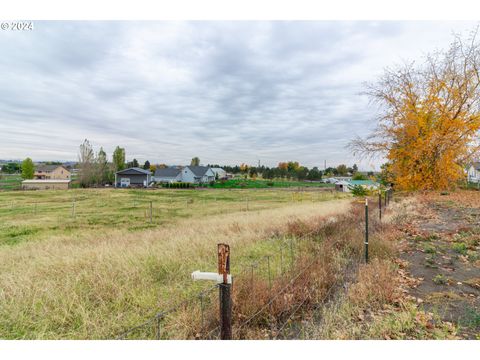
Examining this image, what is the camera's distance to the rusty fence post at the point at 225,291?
1458 millimetres

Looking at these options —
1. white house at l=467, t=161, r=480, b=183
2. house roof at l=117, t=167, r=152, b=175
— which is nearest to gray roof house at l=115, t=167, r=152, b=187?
house roof at l=117, t=167, r=152, b=175

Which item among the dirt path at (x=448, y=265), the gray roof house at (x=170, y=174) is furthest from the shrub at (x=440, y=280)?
the gray roof house at (x=170, y=174)

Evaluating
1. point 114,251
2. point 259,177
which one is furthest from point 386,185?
point 259,177

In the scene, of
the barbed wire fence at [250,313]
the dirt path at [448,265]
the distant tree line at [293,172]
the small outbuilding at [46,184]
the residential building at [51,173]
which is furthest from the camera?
the distant tree line at [293,172]

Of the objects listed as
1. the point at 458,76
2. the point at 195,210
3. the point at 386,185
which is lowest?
the point at 195,210

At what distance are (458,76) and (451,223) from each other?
7424 mm

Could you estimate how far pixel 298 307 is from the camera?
2666mm

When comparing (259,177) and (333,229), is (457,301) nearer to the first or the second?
(333,229)

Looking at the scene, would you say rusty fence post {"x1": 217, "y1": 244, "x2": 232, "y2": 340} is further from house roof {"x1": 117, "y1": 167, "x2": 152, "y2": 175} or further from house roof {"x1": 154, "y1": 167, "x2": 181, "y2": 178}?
house roof {"x1": 154, "y1": 167, "x2": 181, "y2": 178}

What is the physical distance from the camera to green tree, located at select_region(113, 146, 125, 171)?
40.5 ft

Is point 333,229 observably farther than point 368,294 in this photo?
Yes

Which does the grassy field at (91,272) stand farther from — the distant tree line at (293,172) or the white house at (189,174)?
the distant tree line at (293,172)

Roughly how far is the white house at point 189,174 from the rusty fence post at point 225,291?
70.0ft

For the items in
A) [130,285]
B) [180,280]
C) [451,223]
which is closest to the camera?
[130,285]
